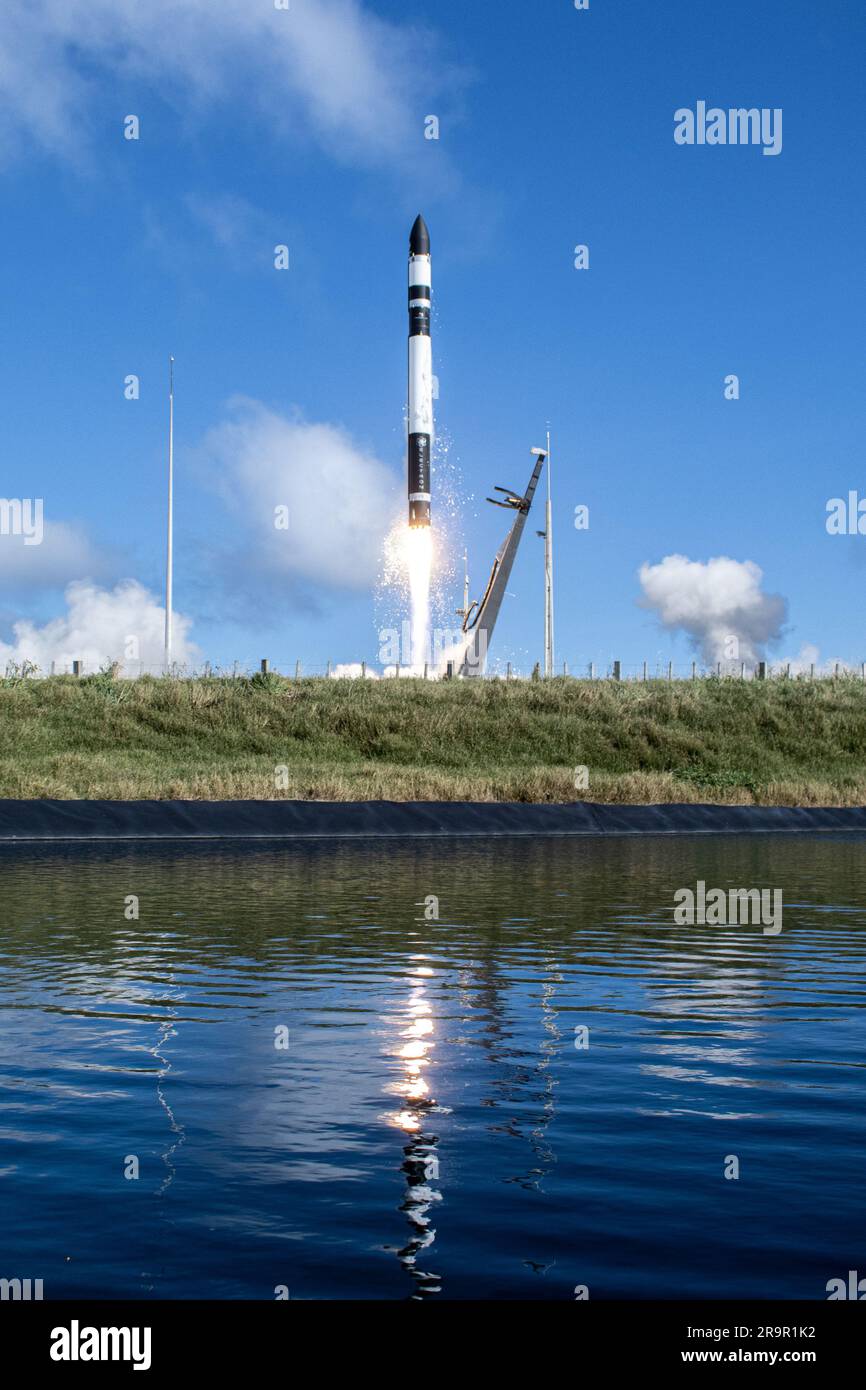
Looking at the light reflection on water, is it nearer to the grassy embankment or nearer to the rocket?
the grassy embankment

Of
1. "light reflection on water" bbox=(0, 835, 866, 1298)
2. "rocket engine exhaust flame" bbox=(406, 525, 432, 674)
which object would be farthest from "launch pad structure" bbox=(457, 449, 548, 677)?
"light reflection on water" bbox=(0, 835, 866, 1298)

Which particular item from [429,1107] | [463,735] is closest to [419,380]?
[463,735]

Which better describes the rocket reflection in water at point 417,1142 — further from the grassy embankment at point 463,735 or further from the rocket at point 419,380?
the rocket at point 419,380

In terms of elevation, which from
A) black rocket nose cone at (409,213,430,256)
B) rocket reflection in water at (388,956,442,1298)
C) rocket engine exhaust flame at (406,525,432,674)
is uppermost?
black rocket nose cone at (409,213,430,256)

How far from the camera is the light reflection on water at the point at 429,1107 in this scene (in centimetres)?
549

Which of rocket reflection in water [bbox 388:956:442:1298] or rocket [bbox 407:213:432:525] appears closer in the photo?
rocket reflection in water [bbox 388:956:442:1298]

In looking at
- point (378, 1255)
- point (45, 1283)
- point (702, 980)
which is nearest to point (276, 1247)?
point (378, 1255)

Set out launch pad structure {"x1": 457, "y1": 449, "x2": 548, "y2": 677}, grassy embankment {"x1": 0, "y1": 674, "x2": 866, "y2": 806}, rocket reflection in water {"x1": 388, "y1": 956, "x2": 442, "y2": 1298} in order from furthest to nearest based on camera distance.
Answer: launch pad structure {"x1": 457, "y1": 449, "x2": 548, "y2": 677}, grassy embankment {"x1": 0, "y1": 674, "x2": 866, "y2": 806}, rocket reflection in water {"x1": 388, "y1": 956, "x2": 442, "y2": 1298}

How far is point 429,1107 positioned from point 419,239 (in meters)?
70.1

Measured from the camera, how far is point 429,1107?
26.0ft

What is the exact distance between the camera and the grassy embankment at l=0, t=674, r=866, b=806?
4978 cm

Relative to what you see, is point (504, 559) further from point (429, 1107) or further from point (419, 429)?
point (429, 1107)

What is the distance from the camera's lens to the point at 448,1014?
10.9 m
